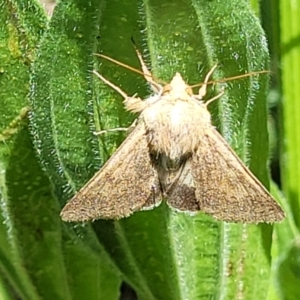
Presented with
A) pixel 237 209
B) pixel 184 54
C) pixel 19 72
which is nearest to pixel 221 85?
pixel 184 54

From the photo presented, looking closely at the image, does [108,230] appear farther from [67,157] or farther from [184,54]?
[184,54]

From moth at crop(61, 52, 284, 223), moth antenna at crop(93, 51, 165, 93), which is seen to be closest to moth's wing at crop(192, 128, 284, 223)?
moth at crop(61, 52, 284, 223)

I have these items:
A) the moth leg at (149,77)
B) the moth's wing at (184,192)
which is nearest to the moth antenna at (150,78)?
the moth leg at (149,77)

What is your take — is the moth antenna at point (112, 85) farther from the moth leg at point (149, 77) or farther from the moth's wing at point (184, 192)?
the moth's wing at point (184, 192)

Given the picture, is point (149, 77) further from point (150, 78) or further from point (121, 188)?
point (121, 188)

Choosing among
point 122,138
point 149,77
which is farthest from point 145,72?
point 122,138

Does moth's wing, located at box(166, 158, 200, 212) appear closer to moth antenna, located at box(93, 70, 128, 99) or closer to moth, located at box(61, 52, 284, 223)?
moth, located at box(61, 52, 284, 223)
